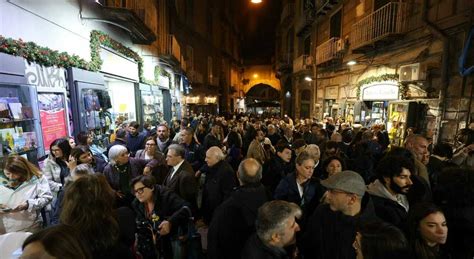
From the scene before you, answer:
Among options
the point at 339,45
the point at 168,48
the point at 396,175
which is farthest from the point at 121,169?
the point at 339,45

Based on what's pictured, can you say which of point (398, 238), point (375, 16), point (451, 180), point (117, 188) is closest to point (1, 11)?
point (117, 188)

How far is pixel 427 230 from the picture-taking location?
6.36ft

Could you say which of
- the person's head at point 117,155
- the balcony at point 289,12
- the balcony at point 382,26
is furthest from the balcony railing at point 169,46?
the balcony at point 289,12

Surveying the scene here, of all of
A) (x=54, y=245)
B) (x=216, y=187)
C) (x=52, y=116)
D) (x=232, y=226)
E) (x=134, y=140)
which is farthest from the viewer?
(x=134, y=140)

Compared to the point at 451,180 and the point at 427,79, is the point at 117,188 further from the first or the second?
the point at 427,79

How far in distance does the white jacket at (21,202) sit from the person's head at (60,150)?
0.87 m

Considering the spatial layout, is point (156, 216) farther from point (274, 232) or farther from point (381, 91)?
point (381, 91)

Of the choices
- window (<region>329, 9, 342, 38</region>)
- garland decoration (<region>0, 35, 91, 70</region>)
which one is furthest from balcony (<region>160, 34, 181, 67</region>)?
window (<region>329, 9, 342, 38</region>)

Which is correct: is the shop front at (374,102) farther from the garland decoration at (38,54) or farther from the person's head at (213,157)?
the garland decoration at (38,54)

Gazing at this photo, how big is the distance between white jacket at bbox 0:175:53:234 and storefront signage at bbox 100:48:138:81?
5032 millimetres

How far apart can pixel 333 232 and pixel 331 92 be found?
1448cm

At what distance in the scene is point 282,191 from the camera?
3240 mm

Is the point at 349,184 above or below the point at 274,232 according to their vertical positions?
above

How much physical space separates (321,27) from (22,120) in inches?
677
